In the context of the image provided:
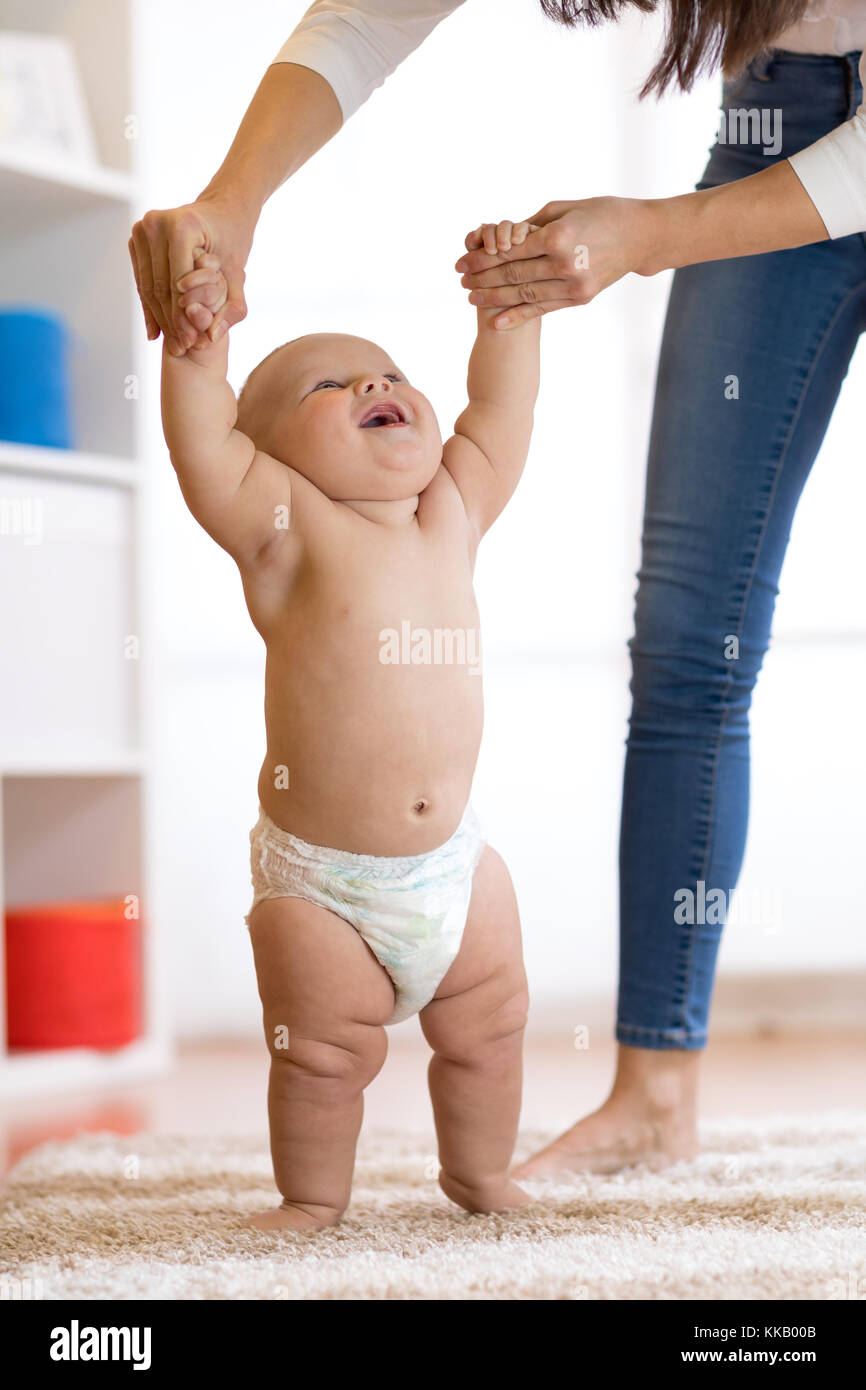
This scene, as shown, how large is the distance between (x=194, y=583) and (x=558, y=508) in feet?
1.96

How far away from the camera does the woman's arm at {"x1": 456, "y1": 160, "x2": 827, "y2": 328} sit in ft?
3.20

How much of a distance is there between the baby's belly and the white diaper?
0.01 m

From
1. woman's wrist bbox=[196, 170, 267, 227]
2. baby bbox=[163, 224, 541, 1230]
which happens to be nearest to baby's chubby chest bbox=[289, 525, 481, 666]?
baby bbox=[163, 224, 541, 1230]

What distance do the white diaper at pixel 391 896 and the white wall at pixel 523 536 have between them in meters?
1.24

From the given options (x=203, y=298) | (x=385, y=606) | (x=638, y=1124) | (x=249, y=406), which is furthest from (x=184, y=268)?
(x=638, y=1124)

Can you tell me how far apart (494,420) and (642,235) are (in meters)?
0.17

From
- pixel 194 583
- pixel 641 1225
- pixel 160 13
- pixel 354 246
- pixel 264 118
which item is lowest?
pixel 641 1225

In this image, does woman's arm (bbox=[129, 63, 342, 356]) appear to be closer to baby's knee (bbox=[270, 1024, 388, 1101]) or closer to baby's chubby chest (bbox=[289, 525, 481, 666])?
baby's chubby chest (bbox=[289, 525, 481, 666])

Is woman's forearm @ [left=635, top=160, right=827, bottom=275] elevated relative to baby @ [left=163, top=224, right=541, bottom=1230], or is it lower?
elevated

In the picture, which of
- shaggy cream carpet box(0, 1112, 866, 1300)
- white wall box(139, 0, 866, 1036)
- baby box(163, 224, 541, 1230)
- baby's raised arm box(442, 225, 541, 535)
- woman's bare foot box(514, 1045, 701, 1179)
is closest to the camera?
shaggy cream carpet box(0, 1112, 866, 1300)

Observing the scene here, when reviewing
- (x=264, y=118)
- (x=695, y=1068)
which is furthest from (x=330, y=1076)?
(x=264, y=118)

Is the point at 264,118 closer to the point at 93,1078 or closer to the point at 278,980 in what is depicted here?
the point at 278,980

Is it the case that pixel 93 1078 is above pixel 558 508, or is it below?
below
